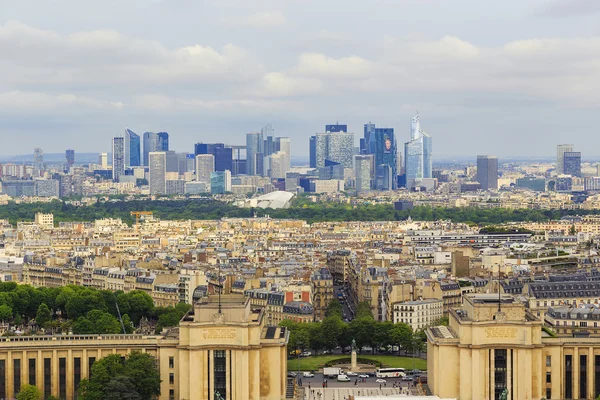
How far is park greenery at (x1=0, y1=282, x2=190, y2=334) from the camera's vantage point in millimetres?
75375

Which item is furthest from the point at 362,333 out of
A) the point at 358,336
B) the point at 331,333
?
the point at 331,333

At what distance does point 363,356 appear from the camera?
225 ft

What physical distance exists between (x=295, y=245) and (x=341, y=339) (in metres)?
58.3

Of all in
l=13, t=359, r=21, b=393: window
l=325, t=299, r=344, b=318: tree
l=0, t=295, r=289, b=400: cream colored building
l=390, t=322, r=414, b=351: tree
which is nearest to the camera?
l=0, t=295, r=289, b=400: cream colored building

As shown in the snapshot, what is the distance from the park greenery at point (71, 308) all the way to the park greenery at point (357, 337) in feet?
29.3

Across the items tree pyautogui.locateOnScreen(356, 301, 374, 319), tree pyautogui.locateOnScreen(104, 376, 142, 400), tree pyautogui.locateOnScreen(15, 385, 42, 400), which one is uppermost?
tree pyautogui.locateOnScreen(356, 301, 374, 319)

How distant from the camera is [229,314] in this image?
52.7 metres

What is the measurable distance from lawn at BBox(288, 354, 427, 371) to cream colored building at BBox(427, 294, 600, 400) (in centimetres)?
1103

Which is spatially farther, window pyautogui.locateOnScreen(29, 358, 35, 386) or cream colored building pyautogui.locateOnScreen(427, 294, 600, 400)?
window pyautogui.locateOnScreen(29, 358, 35, 386)

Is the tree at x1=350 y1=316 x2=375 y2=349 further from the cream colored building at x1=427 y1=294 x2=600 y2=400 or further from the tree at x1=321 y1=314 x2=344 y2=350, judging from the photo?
the cream colored building at x1=427 y1=294 x2=600 y2=400

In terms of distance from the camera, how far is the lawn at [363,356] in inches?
2563

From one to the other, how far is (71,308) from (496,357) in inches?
1321

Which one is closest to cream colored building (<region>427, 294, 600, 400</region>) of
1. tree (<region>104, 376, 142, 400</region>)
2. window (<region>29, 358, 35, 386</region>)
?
tree (<region>104, 376, 142, 400</region>)

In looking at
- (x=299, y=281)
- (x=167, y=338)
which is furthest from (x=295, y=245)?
(x=167, y=338)
